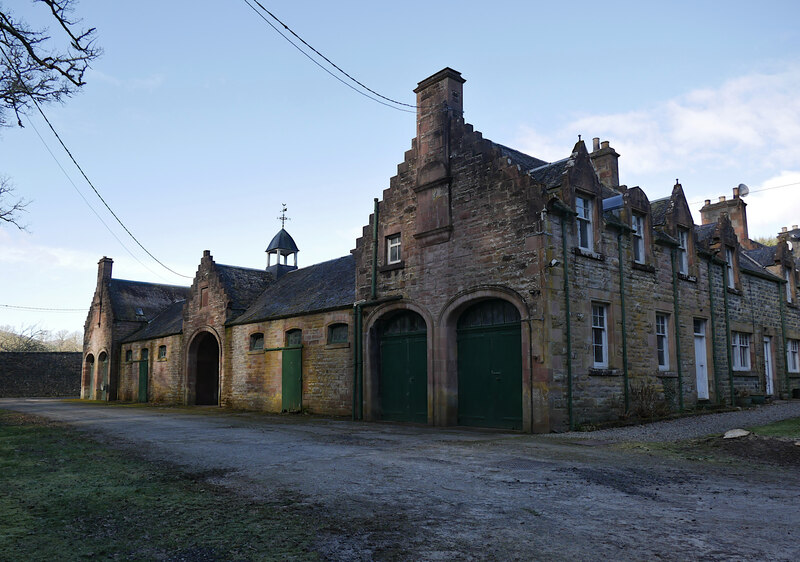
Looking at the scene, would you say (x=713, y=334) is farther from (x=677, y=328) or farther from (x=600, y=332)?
(x=600, y=332)

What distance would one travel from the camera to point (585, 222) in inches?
612

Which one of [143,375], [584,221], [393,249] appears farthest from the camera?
[143,375]

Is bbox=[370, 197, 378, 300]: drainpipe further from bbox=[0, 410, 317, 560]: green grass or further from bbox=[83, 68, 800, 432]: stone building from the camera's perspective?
bbox=[0, 410, 317, 560]: green grass

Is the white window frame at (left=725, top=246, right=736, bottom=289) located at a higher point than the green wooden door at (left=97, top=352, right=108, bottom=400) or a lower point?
higher

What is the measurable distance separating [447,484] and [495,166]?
32.1 feet

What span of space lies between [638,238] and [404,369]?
26.2 ft

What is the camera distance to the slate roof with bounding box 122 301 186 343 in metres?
32.6

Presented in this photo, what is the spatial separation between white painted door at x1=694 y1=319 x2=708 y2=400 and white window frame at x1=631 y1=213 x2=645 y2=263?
424cm

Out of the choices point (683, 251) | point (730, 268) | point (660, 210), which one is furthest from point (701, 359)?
point (660, 210)

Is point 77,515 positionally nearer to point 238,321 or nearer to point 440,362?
point 440,362

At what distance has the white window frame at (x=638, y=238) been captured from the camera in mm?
17547

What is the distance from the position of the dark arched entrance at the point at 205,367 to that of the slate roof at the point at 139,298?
38.8 ft

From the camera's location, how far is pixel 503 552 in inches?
185

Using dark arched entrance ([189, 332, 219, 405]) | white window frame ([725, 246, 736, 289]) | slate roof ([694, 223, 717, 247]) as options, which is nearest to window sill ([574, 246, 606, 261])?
slate roof ([694, 223, 717, 247])
